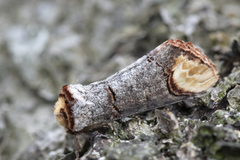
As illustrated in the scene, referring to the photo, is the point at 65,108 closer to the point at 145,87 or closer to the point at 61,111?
the point at 61,111

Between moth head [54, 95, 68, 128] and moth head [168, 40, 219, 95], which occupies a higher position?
moth head [54, 95, 68, 128]

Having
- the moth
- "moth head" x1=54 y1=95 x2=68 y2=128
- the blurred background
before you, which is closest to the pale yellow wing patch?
the moth

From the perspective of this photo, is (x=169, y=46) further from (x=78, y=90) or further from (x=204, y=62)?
(x=78, y=90)

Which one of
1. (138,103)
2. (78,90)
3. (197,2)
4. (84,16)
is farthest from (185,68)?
(84,16)

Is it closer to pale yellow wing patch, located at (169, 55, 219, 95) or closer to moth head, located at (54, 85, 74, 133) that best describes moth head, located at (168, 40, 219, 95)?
pale yellow wing patch, located at (169, 55, 219, 95)

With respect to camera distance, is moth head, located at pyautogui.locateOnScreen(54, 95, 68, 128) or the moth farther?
moth head, located at pyautogui.locateOnScreen(54, 95, 68, 128)

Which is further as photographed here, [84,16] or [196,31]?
[84,16]
